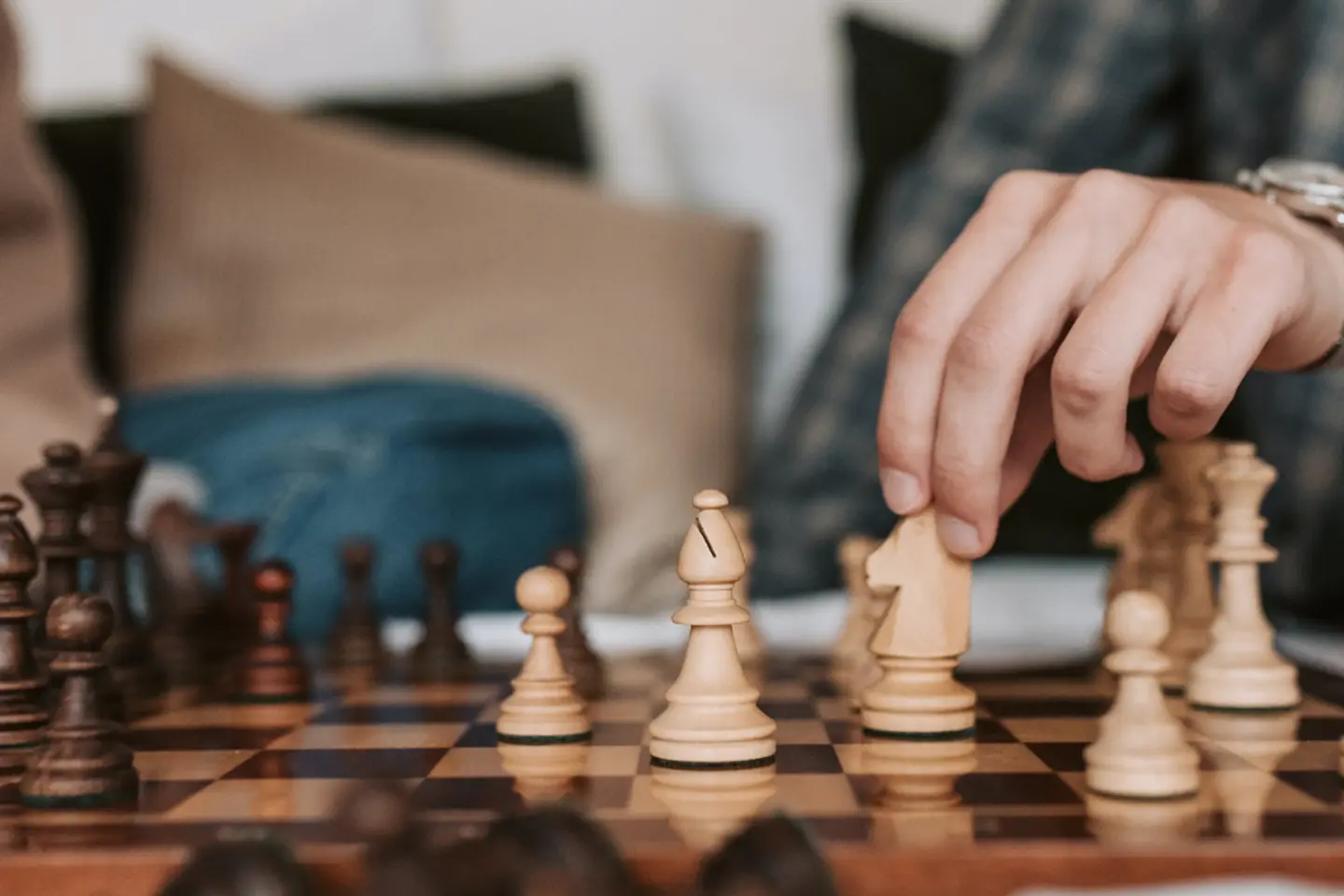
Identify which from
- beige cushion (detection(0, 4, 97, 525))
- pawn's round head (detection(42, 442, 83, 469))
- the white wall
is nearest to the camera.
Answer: pawn's round head (detection(42, 442, 83, 469))

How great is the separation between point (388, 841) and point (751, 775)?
0.31 m

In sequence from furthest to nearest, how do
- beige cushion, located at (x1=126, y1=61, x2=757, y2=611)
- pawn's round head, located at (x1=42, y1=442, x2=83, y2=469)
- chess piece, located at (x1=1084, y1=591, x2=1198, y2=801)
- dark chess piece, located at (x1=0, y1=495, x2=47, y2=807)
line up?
beige cushion, located at (x1=126, y1=61, x2=757, y2=611) < pawn's round head, located at (x1=42, y1=442, x2=83, y2=469) < dark chess piece, located at (x1=0, y1=495, x2=47, y2=807) < chess piece, located at (x1=1084, y1=591, x2=1198, y2=801)

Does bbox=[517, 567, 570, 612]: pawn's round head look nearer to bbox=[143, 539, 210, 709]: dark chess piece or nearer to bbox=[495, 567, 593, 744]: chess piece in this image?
bbox=[495, 567, 593, 744]: chess piece

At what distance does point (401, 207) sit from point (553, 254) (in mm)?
269

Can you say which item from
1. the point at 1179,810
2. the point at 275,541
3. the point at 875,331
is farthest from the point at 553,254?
the point at 1179,810

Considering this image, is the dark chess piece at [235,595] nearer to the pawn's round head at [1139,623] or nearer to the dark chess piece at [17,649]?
the dark chess piece at [17,649]

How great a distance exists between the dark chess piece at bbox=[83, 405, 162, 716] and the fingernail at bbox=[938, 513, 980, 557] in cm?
64

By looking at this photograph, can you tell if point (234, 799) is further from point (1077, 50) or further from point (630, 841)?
point (1077, 50)

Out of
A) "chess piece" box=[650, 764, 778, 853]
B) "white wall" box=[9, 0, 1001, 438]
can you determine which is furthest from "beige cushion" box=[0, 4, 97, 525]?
"white wall" box=[9, 0, 1001, 438]

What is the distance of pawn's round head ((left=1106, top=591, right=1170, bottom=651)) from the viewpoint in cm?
80

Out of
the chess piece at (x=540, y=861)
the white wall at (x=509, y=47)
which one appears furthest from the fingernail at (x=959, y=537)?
the white wall at (x=509, y=47)

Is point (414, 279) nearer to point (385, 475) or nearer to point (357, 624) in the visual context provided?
point (385, 475)

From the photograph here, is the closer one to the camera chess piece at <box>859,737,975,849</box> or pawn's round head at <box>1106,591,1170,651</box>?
chess piece at <box>859,737,975,849</box>

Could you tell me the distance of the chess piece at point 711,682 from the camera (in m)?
0.82
